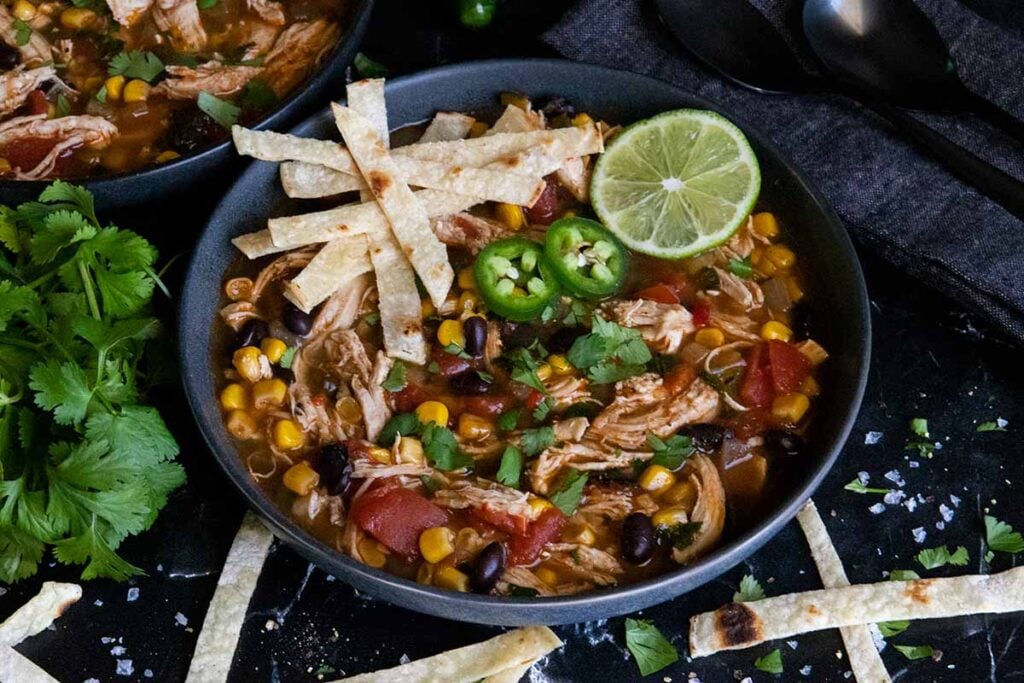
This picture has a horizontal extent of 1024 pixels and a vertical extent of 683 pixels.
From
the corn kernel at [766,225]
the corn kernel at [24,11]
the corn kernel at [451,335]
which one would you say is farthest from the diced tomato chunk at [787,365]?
the corn kernel at [24,11]

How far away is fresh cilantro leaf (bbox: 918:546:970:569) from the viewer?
5.41 metres

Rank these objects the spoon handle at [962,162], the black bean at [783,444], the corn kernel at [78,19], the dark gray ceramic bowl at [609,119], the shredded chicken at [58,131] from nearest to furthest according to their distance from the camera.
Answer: the dark gray ceramic bowl at [609,119]
the black bean at [783,444]
the spoon handle at [962,162]
the shredded chicken at [58,131]
the corn kernel at [78,19]

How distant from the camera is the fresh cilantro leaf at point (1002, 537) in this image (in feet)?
17.8

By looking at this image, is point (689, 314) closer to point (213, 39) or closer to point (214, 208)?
point (214, 208)

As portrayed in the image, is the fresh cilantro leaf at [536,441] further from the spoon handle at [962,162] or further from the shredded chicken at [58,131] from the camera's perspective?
the shredded chicken at [58,131]

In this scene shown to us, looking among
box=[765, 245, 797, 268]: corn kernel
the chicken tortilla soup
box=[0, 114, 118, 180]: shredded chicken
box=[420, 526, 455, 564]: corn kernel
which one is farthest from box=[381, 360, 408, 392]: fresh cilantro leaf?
box=[0, 114, 118, 180]: shredded chicken

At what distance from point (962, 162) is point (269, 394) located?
3.37 m

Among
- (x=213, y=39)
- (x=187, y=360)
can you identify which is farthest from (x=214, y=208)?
(x=213, y=39)

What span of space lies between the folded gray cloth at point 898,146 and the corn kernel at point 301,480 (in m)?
2.72

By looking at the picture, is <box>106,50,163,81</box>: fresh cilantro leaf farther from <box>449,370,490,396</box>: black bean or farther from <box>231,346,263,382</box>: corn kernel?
<box>449,370,490,396</box>: black bean

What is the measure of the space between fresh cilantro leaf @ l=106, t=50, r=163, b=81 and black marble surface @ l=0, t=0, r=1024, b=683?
75 cm

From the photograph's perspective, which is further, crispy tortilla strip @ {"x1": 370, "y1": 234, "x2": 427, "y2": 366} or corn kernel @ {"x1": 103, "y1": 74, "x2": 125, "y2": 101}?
corn kernel @ {"x1": 103, "y1": 74, "x2": 125, "y2": 101}

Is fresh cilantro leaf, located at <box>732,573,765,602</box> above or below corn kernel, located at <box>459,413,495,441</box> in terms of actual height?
below

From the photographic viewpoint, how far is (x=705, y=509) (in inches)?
197
